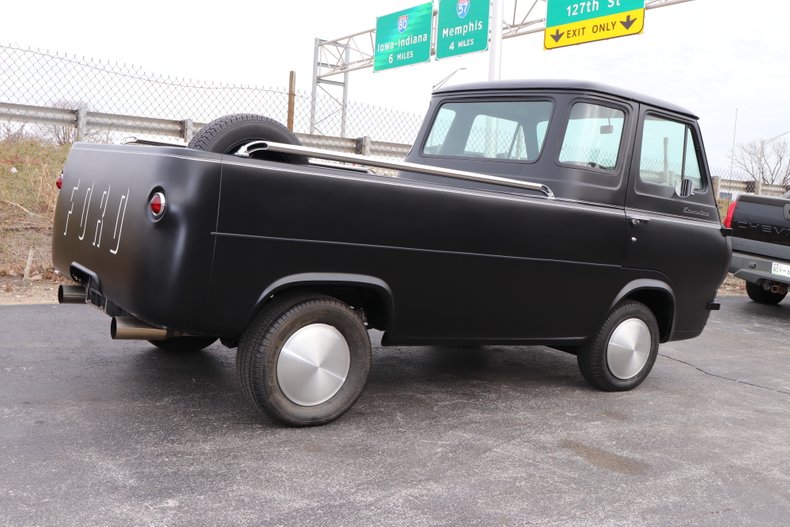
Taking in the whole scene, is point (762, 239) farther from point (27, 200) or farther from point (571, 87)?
point (27, 200)

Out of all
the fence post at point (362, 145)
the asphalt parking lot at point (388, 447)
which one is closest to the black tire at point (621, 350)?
the asphalt parking lot at point (388, 447)

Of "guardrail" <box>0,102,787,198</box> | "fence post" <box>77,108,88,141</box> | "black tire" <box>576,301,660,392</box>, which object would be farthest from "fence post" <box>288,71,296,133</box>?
"black tire" <box>576,301,660,392</box>

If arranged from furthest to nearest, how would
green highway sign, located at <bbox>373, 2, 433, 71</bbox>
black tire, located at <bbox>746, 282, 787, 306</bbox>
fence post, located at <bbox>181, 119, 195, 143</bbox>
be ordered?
green highway sign, located at <bbox>373, 2, 433, 71</bbox>, fence post, located at <bbox>181, 119, 195, 143</bbox>, black tire, located at <bbox>746, 282, 787, 306</bbox>

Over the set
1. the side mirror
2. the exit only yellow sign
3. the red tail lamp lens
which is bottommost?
the red tail lamp lens

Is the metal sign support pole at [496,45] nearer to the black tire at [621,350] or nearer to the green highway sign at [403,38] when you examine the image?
the black tire at [621,350]

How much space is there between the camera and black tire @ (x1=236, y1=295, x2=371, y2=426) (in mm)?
3393

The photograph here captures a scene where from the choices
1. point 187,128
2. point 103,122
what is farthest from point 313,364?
point 103,122

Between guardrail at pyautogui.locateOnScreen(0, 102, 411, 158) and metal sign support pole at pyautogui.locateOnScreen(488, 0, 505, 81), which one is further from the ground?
metal sign support pole at pyautogui.locateOnScreen(488, 0, 505, 81)

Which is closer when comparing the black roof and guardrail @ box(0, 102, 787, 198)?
the black roof

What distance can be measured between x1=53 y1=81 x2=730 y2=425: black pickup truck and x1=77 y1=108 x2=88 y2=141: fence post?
613cm

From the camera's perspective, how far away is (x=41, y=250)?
25.4 ft

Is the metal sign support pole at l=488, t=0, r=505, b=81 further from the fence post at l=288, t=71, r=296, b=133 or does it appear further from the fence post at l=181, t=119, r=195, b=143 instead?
the fence post at l=181, t=119, r=195, b=143

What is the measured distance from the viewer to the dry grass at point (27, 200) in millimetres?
7484

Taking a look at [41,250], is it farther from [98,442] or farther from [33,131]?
[98,442]
